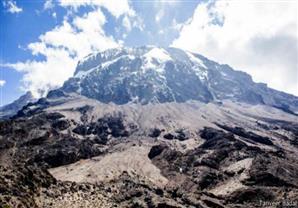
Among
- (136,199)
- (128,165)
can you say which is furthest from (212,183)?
(136,199)

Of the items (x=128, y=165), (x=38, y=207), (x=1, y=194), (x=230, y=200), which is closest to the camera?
(x=1, y=194)

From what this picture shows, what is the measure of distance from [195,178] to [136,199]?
6379 cm

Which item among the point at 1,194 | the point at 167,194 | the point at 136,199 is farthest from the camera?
the point at 167,194

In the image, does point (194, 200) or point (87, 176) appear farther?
point (87, 176)

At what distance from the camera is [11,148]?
7776 inches

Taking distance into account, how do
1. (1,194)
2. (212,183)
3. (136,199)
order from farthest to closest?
1. (212,183)
2. (136,199)
3. (1,194)

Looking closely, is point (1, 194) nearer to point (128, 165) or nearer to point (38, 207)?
point (38, 207)

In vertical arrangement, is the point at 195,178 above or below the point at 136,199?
above

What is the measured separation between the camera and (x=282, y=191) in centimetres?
14312

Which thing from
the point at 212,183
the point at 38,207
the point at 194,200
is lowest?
the point at 38,207

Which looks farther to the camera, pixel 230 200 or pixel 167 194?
pixel 230 200

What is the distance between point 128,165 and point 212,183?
38123 mm

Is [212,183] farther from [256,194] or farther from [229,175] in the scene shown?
[256,194]

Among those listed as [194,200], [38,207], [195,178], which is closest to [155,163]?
[195,178]
